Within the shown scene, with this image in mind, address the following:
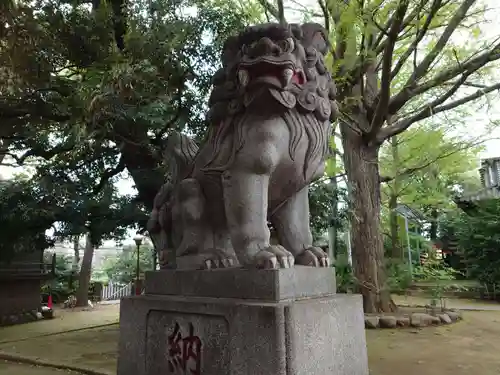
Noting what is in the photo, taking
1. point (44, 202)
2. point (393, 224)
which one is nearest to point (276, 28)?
point (44, 202)

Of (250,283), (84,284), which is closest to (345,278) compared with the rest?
(250,283)

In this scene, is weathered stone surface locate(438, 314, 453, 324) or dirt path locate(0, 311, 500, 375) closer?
dirt path locate(0, 311, 500, 375)

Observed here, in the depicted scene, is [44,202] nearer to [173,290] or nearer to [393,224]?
[173,290]

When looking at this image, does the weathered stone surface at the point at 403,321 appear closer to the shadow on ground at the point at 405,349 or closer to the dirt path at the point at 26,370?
the shadow on ground at the point at 405,349

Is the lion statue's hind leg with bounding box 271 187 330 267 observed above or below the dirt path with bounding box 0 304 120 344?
above

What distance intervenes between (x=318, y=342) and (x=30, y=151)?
18.6 feet

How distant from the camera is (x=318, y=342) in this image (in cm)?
179

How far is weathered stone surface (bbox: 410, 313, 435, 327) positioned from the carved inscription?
5372mm

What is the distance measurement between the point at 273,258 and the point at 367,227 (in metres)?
5.20

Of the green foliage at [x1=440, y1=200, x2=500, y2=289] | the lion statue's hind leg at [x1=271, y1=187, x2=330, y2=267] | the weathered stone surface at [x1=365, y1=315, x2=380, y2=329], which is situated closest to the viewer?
the lion statue's hind leg at [x1=271, y1=187, x2=330, y2=267]

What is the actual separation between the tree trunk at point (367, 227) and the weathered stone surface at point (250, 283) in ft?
15.3

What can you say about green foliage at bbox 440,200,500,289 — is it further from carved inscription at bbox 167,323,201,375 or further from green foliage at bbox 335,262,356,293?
carved inscription at bbox 167,323,201,375

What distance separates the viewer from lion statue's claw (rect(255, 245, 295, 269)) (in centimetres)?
178

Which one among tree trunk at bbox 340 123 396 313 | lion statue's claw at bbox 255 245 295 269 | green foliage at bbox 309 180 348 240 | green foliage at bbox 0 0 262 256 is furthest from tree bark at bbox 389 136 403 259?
lion statue's claw at bbox 255 245 295 269
